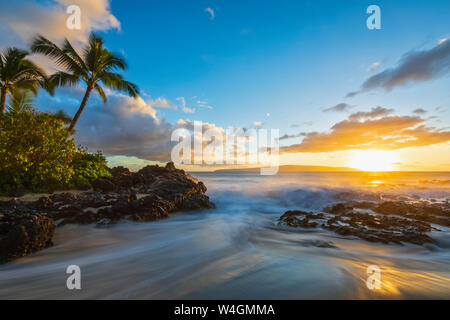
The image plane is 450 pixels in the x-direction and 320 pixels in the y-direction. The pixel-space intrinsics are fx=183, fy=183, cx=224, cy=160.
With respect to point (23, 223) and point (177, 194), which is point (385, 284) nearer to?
point (23, 223)

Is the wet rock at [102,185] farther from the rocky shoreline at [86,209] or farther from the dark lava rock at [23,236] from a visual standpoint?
the dark lava rock at [23,236]

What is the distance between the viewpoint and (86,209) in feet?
20.8

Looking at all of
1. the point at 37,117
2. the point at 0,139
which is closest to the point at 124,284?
the point at 0,139

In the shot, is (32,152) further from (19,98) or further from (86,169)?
(19,98)

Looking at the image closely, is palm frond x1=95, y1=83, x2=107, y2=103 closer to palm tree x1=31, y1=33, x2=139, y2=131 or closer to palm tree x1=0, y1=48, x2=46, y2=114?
palm tree x1=31, y1=33, x2=139, y2=131

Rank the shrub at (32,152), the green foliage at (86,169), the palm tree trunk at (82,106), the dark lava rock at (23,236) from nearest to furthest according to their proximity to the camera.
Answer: the dark lava rock at (23,236) < the shrub at (32,152) < the green foliage at (86,169) < the palm tree trunk at (82,106)

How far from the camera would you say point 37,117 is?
823cm

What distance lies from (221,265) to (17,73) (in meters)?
21.9

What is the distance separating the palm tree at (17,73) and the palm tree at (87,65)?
2545 mm

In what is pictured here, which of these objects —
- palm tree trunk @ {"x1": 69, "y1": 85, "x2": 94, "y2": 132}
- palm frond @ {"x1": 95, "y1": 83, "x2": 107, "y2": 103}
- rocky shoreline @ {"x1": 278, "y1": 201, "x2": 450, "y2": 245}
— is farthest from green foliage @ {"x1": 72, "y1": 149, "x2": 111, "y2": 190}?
rocky shoreline @ {"x1": 278, "y1": 201, "x2": 450, "y2": 245}

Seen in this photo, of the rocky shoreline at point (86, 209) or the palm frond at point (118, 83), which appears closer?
the rocky shoreline at point (86, 209)

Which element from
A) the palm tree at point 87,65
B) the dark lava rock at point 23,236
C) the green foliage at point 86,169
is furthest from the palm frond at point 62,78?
the dark lava rock at point 23,236

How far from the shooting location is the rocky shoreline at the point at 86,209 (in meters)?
3.54

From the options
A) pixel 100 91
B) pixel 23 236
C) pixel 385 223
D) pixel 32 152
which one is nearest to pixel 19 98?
pixel 100 91
